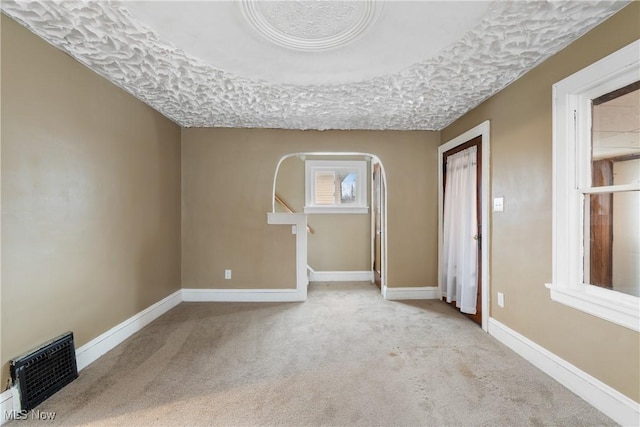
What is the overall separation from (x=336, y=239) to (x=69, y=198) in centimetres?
367

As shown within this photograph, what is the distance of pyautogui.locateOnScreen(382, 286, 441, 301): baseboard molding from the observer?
3762mm

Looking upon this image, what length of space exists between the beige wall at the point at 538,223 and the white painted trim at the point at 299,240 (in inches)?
83.9

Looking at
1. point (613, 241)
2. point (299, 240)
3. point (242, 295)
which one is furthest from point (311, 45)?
point (242, 295)

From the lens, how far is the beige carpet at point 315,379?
1.62m

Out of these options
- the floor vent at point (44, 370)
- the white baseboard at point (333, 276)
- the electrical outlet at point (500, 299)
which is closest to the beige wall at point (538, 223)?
the electrical outlet at point (500, 299)

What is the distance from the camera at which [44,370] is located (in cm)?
176

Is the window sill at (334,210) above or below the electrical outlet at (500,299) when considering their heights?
above

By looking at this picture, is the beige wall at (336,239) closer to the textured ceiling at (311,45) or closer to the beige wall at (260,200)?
the beige wall at (260,200)

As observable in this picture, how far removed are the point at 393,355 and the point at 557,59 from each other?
8.10ft

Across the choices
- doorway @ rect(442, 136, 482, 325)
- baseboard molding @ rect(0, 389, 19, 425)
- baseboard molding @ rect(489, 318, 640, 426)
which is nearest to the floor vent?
baseboard molding @ rect(0, 389, 19, 425)

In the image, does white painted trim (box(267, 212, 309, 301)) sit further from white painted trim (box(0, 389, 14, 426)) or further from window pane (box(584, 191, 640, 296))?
window pane (box(584, 191, 640, 296))

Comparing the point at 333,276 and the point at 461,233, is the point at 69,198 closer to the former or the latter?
the point at 461,233

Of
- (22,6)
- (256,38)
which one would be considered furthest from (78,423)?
(256,38)

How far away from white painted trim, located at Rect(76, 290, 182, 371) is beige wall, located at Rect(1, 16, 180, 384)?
7 centimetres
